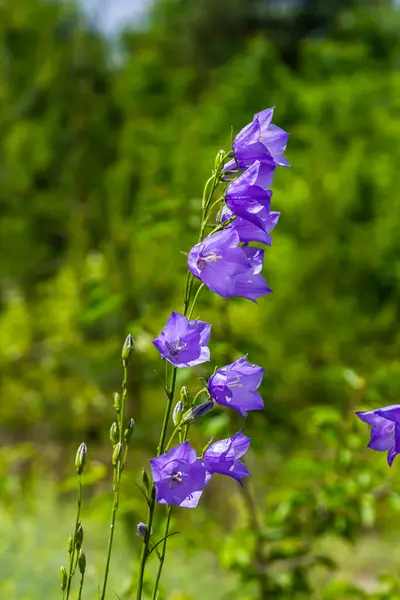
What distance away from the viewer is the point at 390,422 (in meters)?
1.10

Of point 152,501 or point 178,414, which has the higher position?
point 178,414

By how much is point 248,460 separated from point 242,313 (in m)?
4.91

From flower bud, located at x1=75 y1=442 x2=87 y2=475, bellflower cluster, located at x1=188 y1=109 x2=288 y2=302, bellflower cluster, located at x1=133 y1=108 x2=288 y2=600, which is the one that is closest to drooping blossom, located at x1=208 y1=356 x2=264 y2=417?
bellflower cluster, located at x1=133 y1=108 x2=288 y2=600

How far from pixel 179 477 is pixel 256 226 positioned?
36 centimetres

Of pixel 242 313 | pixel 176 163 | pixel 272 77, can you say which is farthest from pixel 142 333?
pixel 272 77

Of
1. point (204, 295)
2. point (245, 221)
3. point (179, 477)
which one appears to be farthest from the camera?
point (204, 295)

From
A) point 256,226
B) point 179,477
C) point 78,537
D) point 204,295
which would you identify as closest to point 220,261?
point 256,226

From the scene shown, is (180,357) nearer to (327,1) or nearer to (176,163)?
(176,163)

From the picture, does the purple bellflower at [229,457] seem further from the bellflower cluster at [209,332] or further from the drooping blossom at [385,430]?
the drooping blossom at [385,430]

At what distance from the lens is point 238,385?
3.71 ft

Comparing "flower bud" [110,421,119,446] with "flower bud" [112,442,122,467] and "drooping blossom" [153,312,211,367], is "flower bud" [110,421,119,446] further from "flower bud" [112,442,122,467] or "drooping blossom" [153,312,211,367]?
"drooping blossom" [153,312,211,367]

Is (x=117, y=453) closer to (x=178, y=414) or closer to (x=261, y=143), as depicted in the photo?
(x=178, y=414)

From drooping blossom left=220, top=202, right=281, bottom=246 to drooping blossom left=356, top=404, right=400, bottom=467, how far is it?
0.90 ft

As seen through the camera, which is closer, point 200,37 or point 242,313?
point 242,313
